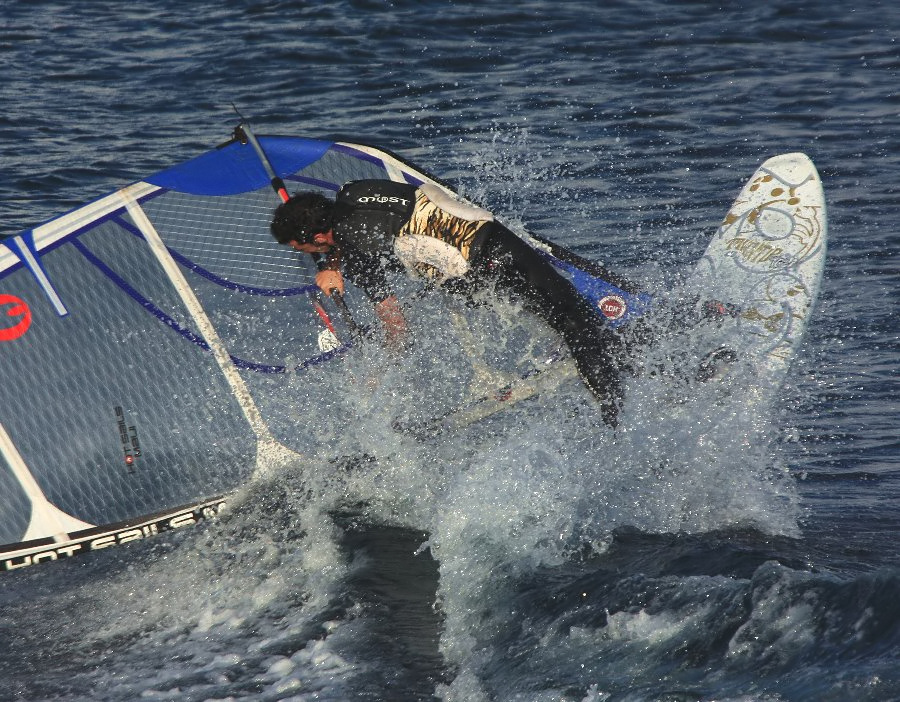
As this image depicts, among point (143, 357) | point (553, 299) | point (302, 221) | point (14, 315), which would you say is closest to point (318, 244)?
point (302, 221)

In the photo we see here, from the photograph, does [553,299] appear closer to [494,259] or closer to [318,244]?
[494,259]

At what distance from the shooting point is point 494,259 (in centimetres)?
513

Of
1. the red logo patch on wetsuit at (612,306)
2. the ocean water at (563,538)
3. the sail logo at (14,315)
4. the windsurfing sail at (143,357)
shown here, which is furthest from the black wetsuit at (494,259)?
the sail logo at (14,315)

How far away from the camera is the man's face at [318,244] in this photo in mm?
5020

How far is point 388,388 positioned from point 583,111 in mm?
6702

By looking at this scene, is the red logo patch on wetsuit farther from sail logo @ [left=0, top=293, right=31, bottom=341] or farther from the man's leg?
sail logo @ [left=0, top=293, right=31, bottom=341]

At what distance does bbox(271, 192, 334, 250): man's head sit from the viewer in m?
4.96

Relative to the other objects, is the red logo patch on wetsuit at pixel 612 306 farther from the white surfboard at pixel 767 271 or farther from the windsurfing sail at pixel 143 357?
the white surfboard at pixel 767 271

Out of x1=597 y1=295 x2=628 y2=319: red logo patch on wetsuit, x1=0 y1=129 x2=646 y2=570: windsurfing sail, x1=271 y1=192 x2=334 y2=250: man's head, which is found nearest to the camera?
x1=271 y1=192 x2=334 y2=250: man's head

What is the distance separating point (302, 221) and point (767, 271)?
2983mm

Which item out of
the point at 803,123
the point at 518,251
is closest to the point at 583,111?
the point at 803,123

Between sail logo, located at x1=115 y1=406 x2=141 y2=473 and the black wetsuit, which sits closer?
the black wetsuit

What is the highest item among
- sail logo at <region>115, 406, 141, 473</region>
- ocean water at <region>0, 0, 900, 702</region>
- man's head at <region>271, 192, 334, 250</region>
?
man's head at <region>271, 192, 334, 250</region>

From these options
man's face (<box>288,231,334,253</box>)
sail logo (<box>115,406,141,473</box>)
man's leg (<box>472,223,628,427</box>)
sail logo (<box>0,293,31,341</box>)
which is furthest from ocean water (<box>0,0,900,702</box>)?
sail logo (<box>0,293,31,341</box>)
